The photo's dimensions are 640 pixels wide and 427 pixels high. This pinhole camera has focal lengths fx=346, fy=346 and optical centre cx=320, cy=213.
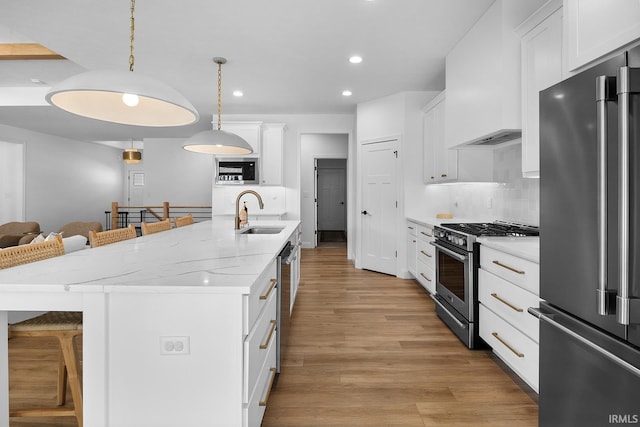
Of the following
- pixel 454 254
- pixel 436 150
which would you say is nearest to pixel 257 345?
pixel 454 254

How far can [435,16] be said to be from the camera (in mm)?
2850

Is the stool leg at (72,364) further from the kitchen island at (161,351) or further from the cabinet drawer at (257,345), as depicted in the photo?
the cabinet drawer at (257,345)

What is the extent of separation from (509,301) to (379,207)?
126 inches

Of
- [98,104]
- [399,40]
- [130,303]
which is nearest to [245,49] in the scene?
[399,40]

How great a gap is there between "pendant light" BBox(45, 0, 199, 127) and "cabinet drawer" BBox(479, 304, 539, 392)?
85.9 inches

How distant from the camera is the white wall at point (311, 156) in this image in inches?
311

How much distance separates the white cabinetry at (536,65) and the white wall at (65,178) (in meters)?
9.20

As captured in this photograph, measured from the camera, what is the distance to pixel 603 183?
0.98m

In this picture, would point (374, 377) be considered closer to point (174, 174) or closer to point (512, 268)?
point (512, 268)

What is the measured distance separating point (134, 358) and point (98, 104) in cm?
134

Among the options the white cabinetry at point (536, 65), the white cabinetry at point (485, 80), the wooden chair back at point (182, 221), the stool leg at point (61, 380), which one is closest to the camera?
the stool leg at point (61, 380)

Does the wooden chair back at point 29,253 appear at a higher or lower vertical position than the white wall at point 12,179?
lower

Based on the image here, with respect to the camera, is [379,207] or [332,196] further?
[332,196]

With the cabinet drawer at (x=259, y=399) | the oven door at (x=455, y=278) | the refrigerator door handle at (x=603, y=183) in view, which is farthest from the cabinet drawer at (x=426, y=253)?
the refrigerator door handle at (x=603, y=183)
